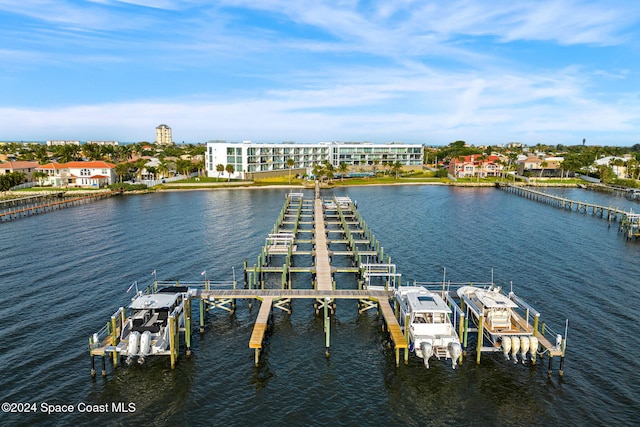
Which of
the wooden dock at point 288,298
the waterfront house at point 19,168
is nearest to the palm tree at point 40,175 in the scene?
the waterfront house at point 19,168

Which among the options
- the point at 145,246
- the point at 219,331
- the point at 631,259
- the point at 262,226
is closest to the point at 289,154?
the point at 262,226

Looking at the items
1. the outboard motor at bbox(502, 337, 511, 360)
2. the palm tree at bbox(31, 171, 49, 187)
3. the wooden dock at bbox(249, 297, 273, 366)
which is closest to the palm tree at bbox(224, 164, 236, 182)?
the palm tree at bbox(31, 171, 49, 187)

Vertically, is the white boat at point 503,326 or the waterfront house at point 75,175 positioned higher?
the waterfront house at point 75,175

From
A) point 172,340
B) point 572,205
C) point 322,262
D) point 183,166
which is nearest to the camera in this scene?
point 172,340

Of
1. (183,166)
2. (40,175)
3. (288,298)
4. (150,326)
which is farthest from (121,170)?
(150,326)

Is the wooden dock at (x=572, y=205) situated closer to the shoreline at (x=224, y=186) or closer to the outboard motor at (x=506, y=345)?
the shoreline at (x=224, y=186)

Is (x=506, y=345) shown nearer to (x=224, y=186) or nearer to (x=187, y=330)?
(x=187, y=330)
